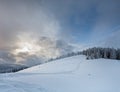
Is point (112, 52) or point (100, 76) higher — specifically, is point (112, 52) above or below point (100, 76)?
above

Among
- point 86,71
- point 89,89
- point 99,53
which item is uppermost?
point 99,53

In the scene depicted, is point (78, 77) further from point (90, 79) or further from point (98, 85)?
point (98, 85)

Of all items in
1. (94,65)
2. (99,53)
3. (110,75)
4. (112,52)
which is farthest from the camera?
(112,52)

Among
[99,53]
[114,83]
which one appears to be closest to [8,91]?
[114,83]

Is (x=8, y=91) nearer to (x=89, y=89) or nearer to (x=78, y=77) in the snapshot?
(x=89, y=89)

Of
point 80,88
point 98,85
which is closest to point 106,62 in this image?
point 98,85

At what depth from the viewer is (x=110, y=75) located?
51.0 meters

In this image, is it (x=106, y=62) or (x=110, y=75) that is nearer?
(x=110, y=75)

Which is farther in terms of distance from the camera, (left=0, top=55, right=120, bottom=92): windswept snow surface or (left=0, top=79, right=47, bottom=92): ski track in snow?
(left=0, top=55, right=120, bottom=92): windswept snow surface

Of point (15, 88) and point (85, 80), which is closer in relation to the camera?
point (15, 88)

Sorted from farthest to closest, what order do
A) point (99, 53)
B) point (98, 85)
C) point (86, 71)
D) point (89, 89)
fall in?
point (99, 53) < point (86, 71) < point (98, 85) < point (89, 89)

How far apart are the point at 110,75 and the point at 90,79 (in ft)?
22.7

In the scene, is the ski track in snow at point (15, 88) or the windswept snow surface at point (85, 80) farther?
the windswept snow surface at point (85, 80)

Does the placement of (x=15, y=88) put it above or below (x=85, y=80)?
above
